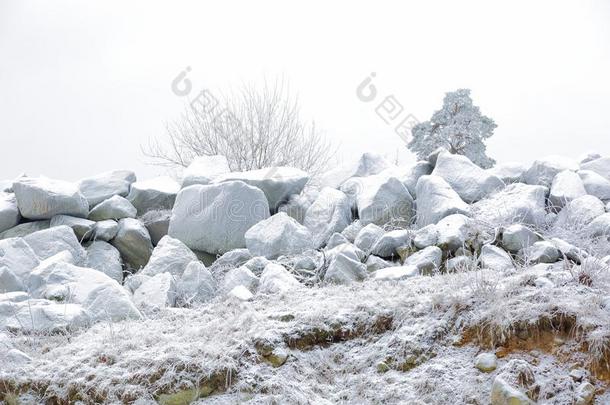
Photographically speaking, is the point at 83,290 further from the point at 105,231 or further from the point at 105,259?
the point at 105,231

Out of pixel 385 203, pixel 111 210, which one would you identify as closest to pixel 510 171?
pixel 385 203

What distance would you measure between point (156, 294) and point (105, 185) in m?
2.69

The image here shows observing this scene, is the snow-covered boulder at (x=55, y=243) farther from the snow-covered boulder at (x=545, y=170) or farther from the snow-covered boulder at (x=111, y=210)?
the snow-covered boulder at (x=545, y=170)

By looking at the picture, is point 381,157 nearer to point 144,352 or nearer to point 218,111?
point 218,111

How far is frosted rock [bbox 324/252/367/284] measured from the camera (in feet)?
14.7

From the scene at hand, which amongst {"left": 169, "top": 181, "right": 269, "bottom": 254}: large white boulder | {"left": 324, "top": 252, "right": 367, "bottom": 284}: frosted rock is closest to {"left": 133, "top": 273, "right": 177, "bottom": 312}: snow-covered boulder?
{"left": 324, "top": 252, "right": 367, "bottom": 284}: frosted rock

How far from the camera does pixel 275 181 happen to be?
637 centimetres

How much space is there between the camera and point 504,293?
9.73ft

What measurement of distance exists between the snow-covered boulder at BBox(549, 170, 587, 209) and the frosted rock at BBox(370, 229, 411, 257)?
160 cm

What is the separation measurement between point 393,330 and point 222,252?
9.80ft

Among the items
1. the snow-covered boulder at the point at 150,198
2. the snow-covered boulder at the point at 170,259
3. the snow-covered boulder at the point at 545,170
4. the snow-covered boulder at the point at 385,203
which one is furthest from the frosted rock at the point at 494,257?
the snow-covered boulder at the point at 150,198

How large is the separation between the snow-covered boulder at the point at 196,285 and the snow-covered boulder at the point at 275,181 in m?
1.65

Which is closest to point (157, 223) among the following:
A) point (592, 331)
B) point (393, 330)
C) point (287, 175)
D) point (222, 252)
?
point (222, 252)

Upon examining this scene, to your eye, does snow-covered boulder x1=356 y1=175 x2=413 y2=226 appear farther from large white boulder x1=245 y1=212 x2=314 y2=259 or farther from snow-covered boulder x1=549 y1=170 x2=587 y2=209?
snow-covered boulder x1=549 y1=170 x2=587 y2=209
